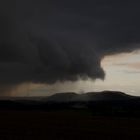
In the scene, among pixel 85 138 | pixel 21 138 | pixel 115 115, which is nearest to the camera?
pixel 21 138

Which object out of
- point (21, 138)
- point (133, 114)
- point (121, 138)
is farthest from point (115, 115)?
point (21, 138)

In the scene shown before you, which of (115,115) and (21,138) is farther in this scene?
(115,115)

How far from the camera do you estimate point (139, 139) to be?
55188 mm

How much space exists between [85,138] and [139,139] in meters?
7.27

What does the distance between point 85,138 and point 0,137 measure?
1108cm

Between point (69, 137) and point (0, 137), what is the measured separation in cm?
915

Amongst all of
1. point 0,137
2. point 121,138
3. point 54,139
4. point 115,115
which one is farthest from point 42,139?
point 115,115

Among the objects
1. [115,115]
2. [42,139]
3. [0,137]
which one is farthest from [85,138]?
[115,115]

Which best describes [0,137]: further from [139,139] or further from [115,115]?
[115,115]

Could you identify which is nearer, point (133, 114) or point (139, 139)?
point (139, 139)

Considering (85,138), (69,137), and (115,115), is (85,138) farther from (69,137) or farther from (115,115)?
(115,115)

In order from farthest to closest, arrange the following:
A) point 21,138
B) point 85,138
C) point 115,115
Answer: point 115,115 → point 85,138 → point 21,138

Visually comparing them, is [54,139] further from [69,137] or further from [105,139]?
[105,139]

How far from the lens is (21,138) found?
168 ft
